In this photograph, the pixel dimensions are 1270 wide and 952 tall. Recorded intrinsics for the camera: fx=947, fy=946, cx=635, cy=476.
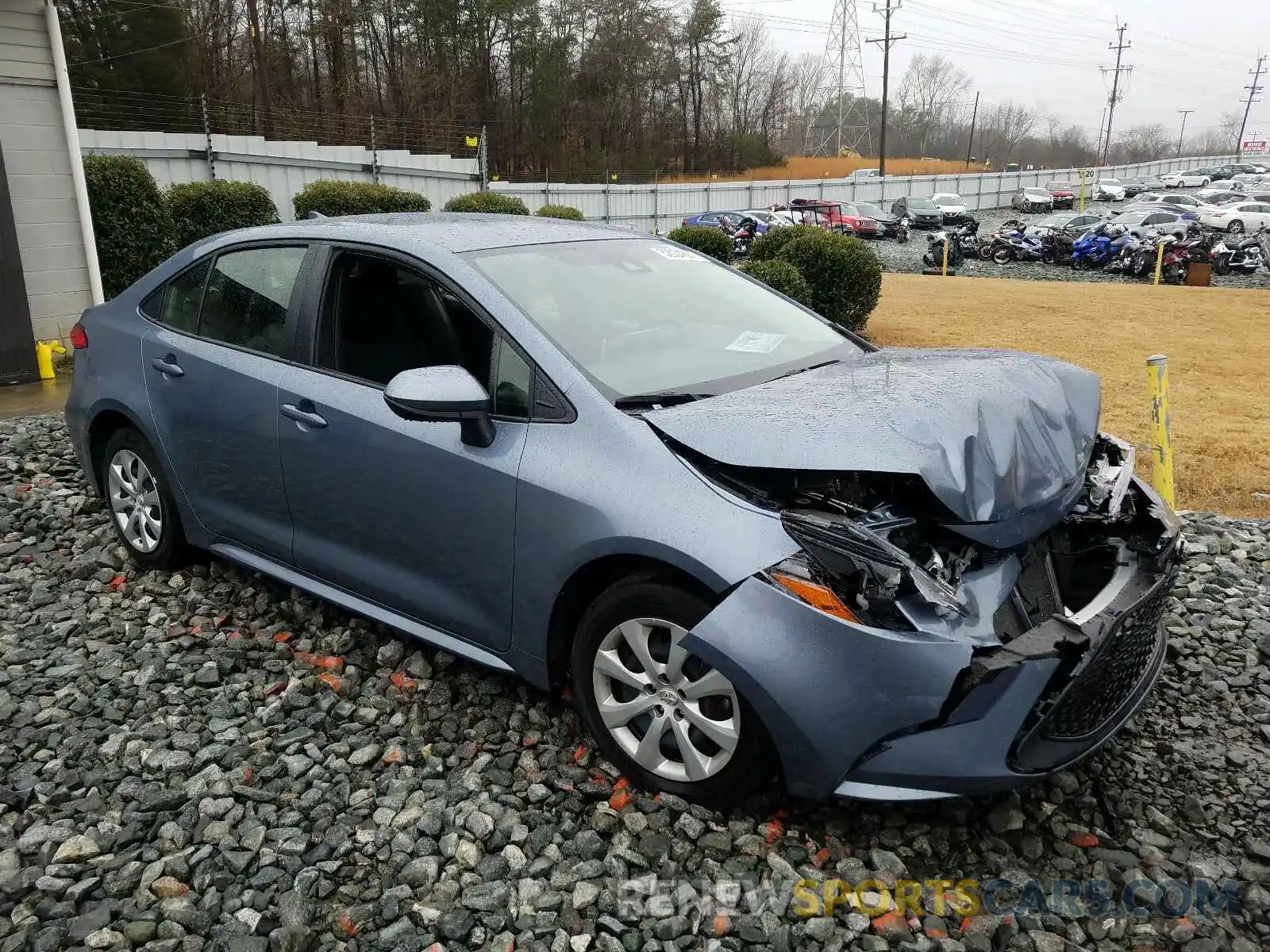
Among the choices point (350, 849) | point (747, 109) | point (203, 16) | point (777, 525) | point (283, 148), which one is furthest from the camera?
point (747, 109)

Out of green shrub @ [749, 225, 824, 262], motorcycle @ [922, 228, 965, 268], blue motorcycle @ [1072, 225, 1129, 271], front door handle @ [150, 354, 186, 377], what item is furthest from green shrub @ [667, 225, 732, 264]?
blue motorcycle @ [1072, 225, 1129, 271]

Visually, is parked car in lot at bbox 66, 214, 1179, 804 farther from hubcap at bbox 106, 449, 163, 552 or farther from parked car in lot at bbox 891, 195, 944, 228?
parked car in lot at bbox 891, 195, 944, 228

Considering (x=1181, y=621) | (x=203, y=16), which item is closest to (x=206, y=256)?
(x=1181, y=621)

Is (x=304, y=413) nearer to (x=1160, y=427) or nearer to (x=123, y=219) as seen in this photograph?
(x=1160, y=427)

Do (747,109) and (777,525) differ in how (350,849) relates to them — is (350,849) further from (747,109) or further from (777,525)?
(747,109)

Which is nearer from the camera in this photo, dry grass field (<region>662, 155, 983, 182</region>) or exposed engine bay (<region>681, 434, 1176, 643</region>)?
exposed engine bay (<region>681, 434, 1176, 643</region>)

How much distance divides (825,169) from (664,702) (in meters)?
73.5

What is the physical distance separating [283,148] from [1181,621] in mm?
24226

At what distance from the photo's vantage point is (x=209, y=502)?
380cm

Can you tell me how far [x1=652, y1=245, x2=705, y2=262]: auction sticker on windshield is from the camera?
12.6 feet

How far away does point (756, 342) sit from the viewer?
3451 mm

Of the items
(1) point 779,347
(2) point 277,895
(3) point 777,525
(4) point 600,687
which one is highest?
(1) point 779,347

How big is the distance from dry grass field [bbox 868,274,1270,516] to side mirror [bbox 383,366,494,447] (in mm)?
4940

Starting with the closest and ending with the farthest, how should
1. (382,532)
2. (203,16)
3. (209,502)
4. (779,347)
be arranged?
(382,532), (779,347), (209,502), (203,16)
